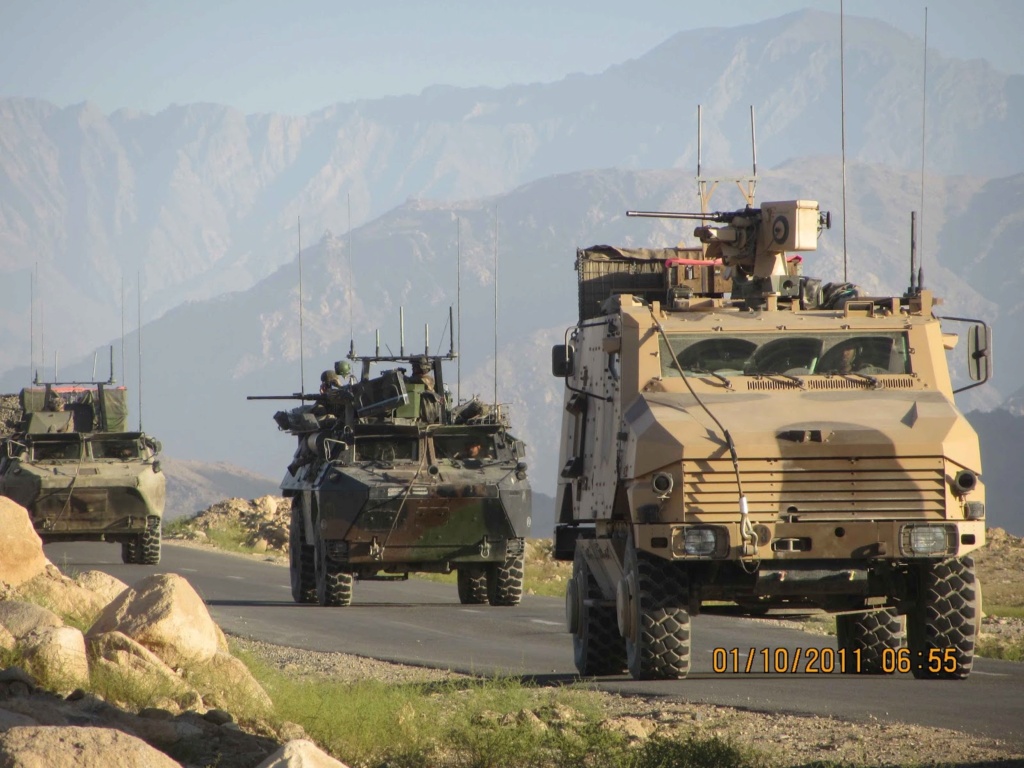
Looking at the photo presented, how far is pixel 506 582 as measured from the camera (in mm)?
20031

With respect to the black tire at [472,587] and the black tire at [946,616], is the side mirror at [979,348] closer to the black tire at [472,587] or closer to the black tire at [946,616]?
the black tire at [946,616]

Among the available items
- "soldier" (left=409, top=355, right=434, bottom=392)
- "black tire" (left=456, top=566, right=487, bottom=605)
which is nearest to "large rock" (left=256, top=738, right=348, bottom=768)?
"black tire" (left=456, top=566, right=487, bottom=605)

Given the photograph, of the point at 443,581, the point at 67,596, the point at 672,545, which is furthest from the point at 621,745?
the point at 443,581

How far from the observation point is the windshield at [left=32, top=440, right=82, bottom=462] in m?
25.7

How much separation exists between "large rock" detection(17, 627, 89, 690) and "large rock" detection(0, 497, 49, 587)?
15.7ft

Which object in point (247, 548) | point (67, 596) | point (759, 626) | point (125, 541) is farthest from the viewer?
point (247, 548)

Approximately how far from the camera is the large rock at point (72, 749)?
6662 millimetres

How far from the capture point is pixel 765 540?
34.1 feet

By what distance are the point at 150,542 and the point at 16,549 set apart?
10.9 meters

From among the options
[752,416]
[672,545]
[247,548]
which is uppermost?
[752,416]

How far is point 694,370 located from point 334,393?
414 inches

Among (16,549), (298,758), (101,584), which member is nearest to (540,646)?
(101,584)

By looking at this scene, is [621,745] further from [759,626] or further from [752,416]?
[759,626]

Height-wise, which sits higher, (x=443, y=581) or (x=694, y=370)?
(x=694, y=370)
